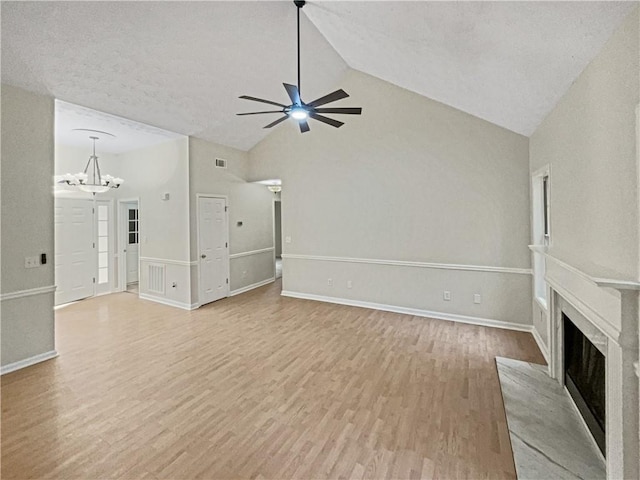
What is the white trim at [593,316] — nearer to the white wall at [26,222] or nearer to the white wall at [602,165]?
the white wall at [602,165]

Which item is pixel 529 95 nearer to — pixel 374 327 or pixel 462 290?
pixel 462 290

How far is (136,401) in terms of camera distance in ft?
8.61

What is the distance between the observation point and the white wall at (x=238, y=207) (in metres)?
5.38

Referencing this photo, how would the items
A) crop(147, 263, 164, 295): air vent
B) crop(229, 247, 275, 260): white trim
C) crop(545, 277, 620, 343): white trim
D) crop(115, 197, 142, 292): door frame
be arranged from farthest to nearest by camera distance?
crop(115, 197, 142, 292): door frame < crop(229, 247, 275, 260): white trim < crop(147, 263, 164, 295): air vent < crop(545, 277, 620, 343): white trim

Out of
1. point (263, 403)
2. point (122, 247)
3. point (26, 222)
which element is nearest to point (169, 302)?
point (122, 247)

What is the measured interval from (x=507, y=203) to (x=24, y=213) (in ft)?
19.8

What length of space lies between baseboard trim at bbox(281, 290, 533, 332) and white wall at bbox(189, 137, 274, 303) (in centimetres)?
124

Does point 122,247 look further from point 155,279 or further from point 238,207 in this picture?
point 238,207

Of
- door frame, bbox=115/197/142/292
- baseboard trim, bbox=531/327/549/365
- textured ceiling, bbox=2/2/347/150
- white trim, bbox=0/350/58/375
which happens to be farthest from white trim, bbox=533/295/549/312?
door frame, bbox=115/197/142/292

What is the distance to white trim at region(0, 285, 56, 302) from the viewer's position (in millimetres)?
3143

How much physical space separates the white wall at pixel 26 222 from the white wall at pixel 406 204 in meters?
3.66

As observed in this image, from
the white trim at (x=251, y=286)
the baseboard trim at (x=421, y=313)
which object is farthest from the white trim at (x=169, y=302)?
the baseboard trim at (x=421, y=313)

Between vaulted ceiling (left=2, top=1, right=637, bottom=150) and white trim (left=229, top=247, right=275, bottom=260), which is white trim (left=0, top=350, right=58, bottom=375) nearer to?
vaulted ceiling (left=2, top=1, right=637, bottom=150)

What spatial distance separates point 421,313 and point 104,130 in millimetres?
6011
